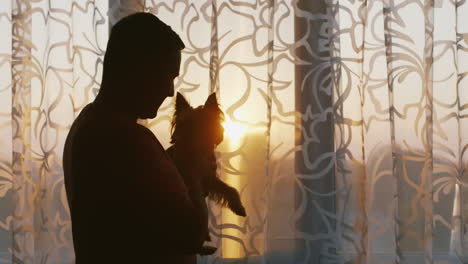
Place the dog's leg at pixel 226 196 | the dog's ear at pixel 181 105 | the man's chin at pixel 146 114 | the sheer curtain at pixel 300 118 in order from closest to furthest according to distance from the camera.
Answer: the man's chin at pixel 146 114 < the dog's ear at pixel 181 105 < the dog's leg at pixel 226 196 < the sheer curtain at pixel 300 118

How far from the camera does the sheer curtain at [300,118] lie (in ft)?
5.48

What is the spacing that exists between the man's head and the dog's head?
0.07 metres

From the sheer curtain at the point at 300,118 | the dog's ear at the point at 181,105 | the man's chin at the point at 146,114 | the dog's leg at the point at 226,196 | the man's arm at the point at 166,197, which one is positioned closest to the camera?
the man's arm at the point at 166,197

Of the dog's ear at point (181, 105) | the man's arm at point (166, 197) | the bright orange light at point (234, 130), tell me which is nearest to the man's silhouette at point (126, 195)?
the man's arm at point (166, 197)

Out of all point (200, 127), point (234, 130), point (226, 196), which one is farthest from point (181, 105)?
point (234, 130)

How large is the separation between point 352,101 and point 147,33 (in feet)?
3.50

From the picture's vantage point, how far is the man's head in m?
0.79

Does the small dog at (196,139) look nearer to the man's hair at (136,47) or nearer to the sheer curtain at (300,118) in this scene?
the man's hair at (136,47)

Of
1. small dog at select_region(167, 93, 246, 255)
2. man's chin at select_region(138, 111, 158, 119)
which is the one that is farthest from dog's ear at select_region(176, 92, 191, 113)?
man's chin at select_region(138, 111, 158, 119)

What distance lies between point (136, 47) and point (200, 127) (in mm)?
173

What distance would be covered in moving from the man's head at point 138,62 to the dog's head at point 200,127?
7 centimetres

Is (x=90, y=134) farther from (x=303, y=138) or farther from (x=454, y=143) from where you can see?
(x=454, y=143)

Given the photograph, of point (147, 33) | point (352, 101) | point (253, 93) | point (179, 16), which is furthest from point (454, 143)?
point (147, 33)

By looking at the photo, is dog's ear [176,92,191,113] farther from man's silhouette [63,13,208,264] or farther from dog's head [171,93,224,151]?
man's silhouette [63,13,208,264]
